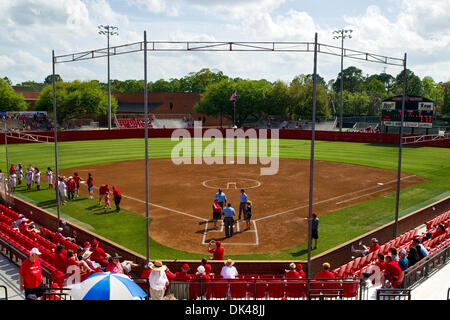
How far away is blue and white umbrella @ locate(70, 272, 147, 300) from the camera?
738 cm

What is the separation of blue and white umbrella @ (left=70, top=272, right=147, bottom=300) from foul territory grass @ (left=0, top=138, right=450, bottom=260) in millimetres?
8123

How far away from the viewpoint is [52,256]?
1270 centimetres

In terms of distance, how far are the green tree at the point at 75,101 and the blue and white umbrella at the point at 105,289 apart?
246 feet

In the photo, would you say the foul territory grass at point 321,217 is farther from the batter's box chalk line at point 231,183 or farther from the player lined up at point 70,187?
the batter's box chalk line at point 231,183

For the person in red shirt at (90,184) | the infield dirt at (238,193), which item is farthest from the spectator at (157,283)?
the person in red shirt at (90,184)

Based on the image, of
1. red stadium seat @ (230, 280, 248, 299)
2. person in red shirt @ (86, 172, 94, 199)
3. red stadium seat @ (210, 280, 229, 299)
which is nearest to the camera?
red stadium seat @ (210, 280, 229, 299)

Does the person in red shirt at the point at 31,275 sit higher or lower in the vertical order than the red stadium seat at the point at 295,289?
higher

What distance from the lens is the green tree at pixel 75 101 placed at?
252ft

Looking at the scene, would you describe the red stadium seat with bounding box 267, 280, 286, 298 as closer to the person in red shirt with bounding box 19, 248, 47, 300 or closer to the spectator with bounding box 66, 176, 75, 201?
the person in red shirt with bounding box 19, 248, 47, 300

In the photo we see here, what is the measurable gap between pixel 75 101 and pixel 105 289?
248ft

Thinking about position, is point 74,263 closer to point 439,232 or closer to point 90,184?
point 439,232

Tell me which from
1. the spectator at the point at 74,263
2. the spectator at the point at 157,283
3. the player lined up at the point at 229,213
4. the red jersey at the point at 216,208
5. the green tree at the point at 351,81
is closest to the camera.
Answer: the spectator at the point at 157,283

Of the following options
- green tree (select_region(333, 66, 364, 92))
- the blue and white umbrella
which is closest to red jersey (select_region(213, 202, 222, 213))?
the blue and white umbrella
